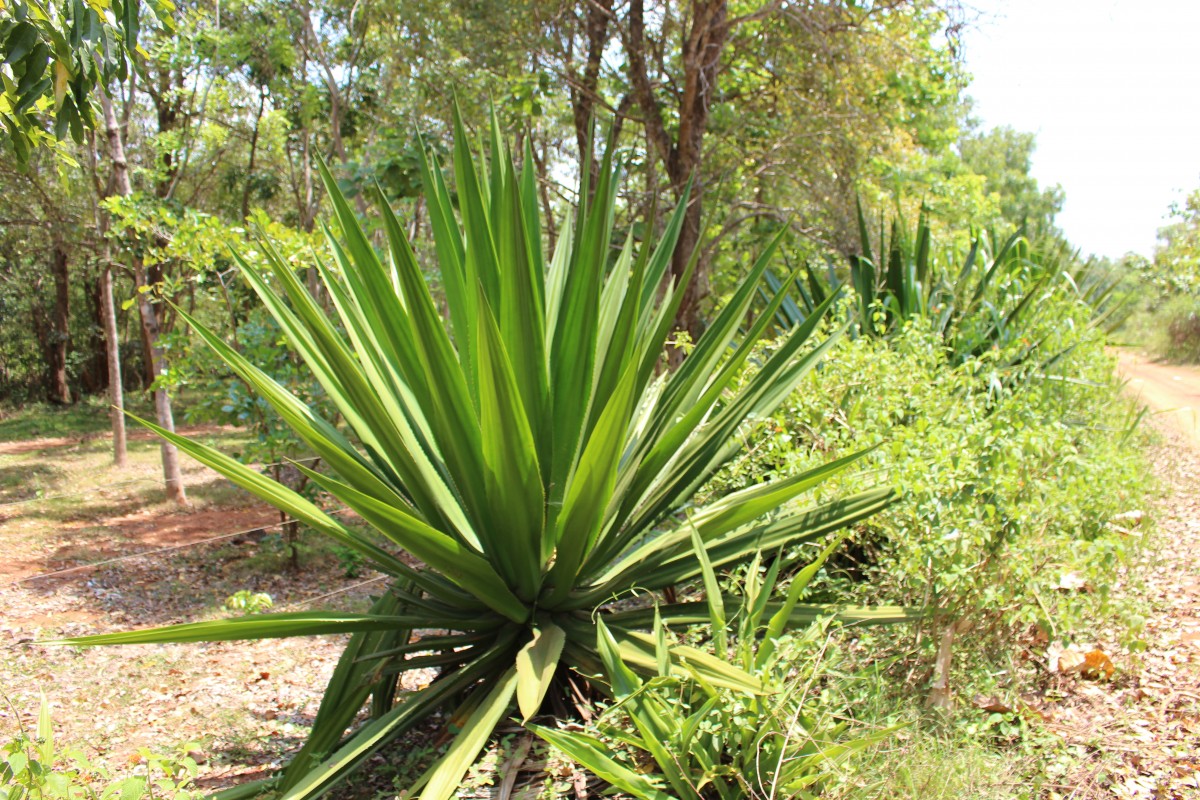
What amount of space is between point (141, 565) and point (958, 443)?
22.2 feet

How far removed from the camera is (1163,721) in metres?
2.91

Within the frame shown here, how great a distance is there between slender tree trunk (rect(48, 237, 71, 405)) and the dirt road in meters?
17.4

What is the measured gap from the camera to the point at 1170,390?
44.3 ft

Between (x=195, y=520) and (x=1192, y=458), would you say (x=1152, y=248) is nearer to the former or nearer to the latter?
(x=1192, y=458)

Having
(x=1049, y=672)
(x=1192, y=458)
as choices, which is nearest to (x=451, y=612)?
(x=1049, y=672)

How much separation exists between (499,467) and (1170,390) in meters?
14.2

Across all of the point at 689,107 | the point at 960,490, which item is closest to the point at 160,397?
the point at 689,107

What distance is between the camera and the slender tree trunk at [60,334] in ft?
56.9

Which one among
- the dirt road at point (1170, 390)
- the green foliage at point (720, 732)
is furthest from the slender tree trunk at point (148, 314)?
the dirt road at point (1170, 390)

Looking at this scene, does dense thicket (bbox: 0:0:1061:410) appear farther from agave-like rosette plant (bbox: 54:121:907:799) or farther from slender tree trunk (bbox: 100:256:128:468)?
agave-like rosette plant (bbox: 54:121:907:799)

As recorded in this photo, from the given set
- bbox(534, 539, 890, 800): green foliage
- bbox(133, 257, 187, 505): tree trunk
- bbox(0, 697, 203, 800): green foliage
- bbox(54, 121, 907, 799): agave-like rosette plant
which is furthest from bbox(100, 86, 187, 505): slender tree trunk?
bbox(534, 539, 890, 800): green foliage

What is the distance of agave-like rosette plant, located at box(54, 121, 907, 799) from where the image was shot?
2.43 m

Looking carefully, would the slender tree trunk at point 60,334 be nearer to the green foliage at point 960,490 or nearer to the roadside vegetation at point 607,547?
the roadside vegetation at point 607,547

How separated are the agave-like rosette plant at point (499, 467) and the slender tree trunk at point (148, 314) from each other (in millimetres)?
5685
